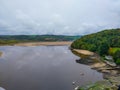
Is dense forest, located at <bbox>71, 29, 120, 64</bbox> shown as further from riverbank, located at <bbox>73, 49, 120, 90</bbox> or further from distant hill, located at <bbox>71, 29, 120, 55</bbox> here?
riverbank, located at <bbox>73, 49, 120, 90</bbox>

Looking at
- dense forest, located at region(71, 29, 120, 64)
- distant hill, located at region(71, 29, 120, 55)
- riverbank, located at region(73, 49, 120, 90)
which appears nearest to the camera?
riverbank, located at region(73, 49, 120, 90)

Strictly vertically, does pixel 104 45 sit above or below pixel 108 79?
above

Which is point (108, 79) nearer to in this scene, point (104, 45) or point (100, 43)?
point (104, 45)

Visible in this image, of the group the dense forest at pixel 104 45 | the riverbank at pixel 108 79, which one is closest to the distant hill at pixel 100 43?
the dense forest at pixel 104 45

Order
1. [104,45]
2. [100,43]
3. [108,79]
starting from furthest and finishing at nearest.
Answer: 1. [100,43]
2. [104,45]
3. [108,79]

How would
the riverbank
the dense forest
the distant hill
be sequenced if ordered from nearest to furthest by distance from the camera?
the riverbank, the dense forest, the distant hill

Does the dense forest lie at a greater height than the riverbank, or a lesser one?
greater

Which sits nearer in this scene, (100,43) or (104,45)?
(104,45)

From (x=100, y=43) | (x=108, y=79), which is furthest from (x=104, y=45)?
(x=108, y=79)

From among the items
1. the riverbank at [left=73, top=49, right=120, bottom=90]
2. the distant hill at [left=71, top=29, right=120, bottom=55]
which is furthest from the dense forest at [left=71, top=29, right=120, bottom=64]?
the riverbank at [left=73, top=49, right=120, bottom=90]

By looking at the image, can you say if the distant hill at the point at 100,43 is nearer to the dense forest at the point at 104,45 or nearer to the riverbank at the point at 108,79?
the dense forest at the point at 104,45

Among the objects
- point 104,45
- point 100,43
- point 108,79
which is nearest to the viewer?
point 108,79
